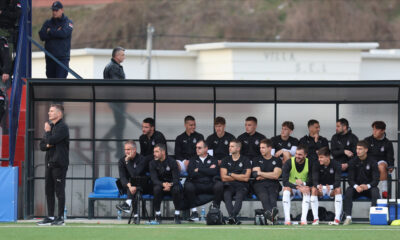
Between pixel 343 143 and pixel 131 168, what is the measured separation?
353cm

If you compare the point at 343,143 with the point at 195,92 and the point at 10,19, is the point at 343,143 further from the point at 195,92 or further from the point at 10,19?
the point at 10,19

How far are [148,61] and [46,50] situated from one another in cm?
1940

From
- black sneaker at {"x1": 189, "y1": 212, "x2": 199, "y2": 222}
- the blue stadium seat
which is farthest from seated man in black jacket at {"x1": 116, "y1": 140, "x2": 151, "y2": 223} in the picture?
black sneaker at {"x1": 189, "y1": 212, "x2": 199, "y2": 222}

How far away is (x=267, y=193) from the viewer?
14.0m

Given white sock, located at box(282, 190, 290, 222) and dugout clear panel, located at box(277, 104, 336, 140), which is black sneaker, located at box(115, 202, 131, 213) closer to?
white sock, located at box(282, 190, 290, 222)

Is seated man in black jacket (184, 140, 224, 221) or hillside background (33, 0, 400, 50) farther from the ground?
hillside background (33, 0, 400, 50)

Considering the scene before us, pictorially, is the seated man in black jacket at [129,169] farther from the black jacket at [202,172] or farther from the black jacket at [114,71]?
the black jacket at [114,71]

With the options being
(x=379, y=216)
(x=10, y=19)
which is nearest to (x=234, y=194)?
(x=379, y=216)

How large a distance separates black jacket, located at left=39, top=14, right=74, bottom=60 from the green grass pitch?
428 centimetres

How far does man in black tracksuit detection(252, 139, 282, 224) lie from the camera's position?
45.8 ft

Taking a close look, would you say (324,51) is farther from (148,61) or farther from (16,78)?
(16,78)

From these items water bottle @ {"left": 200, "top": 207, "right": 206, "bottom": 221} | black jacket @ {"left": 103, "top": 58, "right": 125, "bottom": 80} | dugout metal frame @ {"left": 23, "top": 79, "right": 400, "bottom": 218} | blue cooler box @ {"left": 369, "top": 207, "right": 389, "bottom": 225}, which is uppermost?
black jacket @ {"left": 103, "top": 58, "right": 125, "bottom": 80}

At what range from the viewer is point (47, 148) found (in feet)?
42.7

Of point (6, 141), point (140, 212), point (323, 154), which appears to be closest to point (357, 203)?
point (323, 154)
